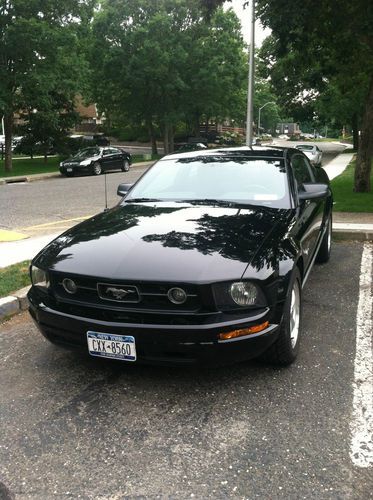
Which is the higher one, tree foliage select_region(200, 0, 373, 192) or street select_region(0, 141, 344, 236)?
tree foliage select_region(200, 0, 373, 192)

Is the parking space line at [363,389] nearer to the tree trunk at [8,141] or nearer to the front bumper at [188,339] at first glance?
the front bumper at [188,339]

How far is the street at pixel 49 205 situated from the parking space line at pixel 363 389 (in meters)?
5.85

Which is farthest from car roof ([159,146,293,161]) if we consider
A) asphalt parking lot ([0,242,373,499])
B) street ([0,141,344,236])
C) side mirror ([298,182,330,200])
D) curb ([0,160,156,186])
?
curb ([0,160,156,186])

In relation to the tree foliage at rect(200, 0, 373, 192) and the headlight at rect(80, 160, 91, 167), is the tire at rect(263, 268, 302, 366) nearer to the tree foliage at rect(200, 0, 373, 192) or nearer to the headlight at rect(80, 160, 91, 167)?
the tree foliage at rect(200, 0, 373, 192)

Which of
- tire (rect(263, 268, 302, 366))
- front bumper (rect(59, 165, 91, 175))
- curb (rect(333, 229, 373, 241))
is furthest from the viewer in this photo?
front bumper (rect(59, 165, 91, 175))

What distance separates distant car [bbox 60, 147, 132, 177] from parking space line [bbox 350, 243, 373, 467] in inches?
702

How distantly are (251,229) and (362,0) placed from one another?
7.67 meters

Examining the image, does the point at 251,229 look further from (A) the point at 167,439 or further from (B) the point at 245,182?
(A) the point at 167,439

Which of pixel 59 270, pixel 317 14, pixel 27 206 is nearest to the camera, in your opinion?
pixel 59 270

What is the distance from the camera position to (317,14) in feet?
32.8

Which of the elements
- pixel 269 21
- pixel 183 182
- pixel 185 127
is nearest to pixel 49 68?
pixel 269 21

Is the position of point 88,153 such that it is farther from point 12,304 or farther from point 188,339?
point 188,339

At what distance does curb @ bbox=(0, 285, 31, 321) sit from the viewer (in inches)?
193

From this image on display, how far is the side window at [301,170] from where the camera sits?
5.09 metres
